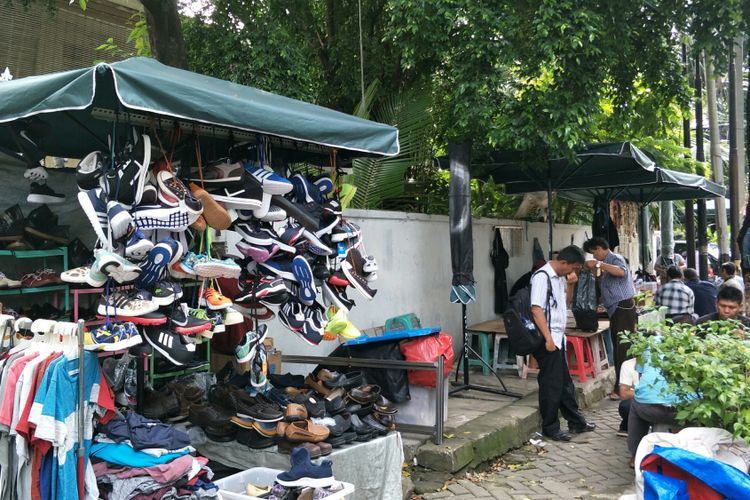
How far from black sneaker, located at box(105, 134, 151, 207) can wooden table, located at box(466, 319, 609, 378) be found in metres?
5.74

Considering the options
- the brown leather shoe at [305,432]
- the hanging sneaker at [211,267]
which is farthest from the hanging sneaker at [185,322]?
the brown leather shoe at [305,432]

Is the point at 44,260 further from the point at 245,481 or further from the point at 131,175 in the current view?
the point at 245,481

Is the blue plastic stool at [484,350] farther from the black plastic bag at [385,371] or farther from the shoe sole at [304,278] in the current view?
the shoe sole at [304,278]

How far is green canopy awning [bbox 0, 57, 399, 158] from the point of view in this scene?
301cm

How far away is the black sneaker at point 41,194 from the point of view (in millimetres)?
4082

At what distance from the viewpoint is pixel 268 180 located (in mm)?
4105

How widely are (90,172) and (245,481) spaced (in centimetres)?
197

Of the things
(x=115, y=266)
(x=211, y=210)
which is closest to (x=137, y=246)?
(x=115, y=266)

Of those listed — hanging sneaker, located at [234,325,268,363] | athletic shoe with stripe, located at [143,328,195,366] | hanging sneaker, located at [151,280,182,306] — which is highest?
hanging sneaker, located at [151,280,182,306]

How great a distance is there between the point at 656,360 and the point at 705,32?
559 centimetres

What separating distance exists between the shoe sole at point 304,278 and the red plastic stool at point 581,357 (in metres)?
4.83

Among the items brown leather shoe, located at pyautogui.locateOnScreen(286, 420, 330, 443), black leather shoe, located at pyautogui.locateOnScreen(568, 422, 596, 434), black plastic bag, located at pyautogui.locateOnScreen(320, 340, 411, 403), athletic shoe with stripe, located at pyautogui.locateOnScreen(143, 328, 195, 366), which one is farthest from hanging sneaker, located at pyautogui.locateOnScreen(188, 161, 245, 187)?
black leather shoe, located at pyautogui.locateOnScreen(568, 422, 596, 434)

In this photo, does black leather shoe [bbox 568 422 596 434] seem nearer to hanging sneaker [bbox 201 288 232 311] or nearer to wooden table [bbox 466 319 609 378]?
wooden table [bbox 466 319 609 378]

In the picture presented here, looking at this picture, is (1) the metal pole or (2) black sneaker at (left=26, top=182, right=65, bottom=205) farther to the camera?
(1) the metal pole
